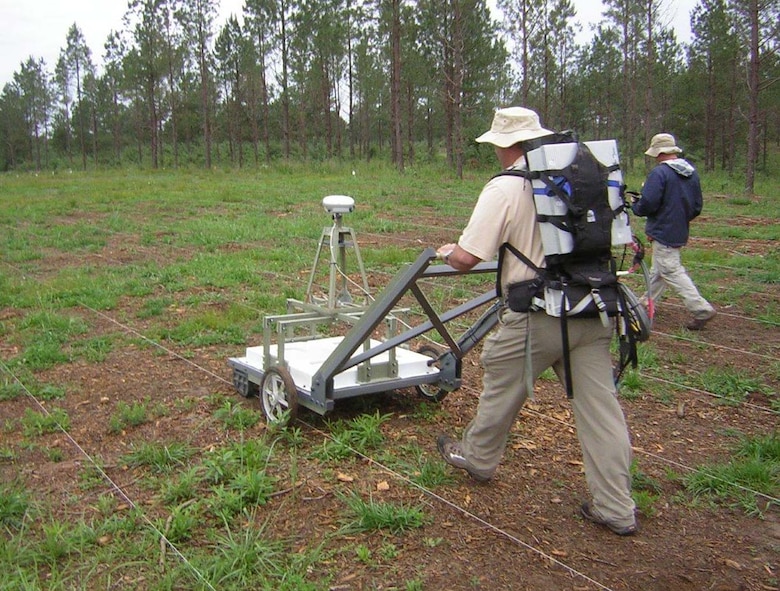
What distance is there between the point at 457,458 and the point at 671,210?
Answer: 4341 millimetres

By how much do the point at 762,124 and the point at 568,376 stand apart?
4677 centimetres

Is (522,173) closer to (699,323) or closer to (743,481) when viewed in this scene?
(743,481)

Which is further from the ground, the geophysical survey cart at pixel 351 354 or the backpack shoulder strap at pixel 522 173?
the backpack shoulder strap at pixel 522 173

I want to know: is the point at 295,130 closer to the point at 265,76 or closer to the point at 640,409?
→ the point at 265,76

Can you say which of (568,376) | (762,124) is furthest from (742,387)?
(762,124)

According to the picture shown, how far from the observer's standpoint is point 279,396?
4.54 meters

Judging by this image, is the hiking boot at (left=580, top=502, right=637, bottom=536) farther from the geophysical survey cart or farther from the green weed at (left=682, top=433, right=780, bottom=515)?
the geophysical survey cart

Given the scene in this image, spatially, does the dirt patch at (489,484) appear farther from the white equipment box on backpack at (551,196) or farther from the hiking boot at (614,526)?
the white equipment box on backpack at (551,196)

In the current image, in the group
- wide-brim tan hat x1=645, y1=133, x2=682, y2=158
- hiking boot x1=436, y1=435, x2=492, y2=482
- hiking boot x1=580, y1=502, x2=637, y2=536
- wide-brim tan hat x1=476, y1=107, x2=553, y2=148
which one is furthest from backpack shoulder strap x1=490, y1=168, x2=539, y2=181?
wide-brim tan hat x1=645, y1=133, x2=682, y2=158

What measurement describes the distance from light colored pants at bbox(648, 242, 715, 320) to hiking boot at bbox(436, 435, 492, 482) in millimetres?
3727

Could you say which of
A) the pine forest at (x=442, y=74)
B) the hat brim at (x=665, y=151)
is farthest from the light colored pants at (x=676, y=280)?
the pine forest at (x=442, y=74)

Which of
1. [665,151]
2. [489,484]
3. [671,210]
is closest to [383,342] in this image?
[489,484]

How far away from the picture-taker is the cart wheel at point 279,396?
4.34 meters

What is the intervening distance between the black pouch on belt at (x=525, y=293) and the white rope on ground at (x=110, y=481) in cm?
177
